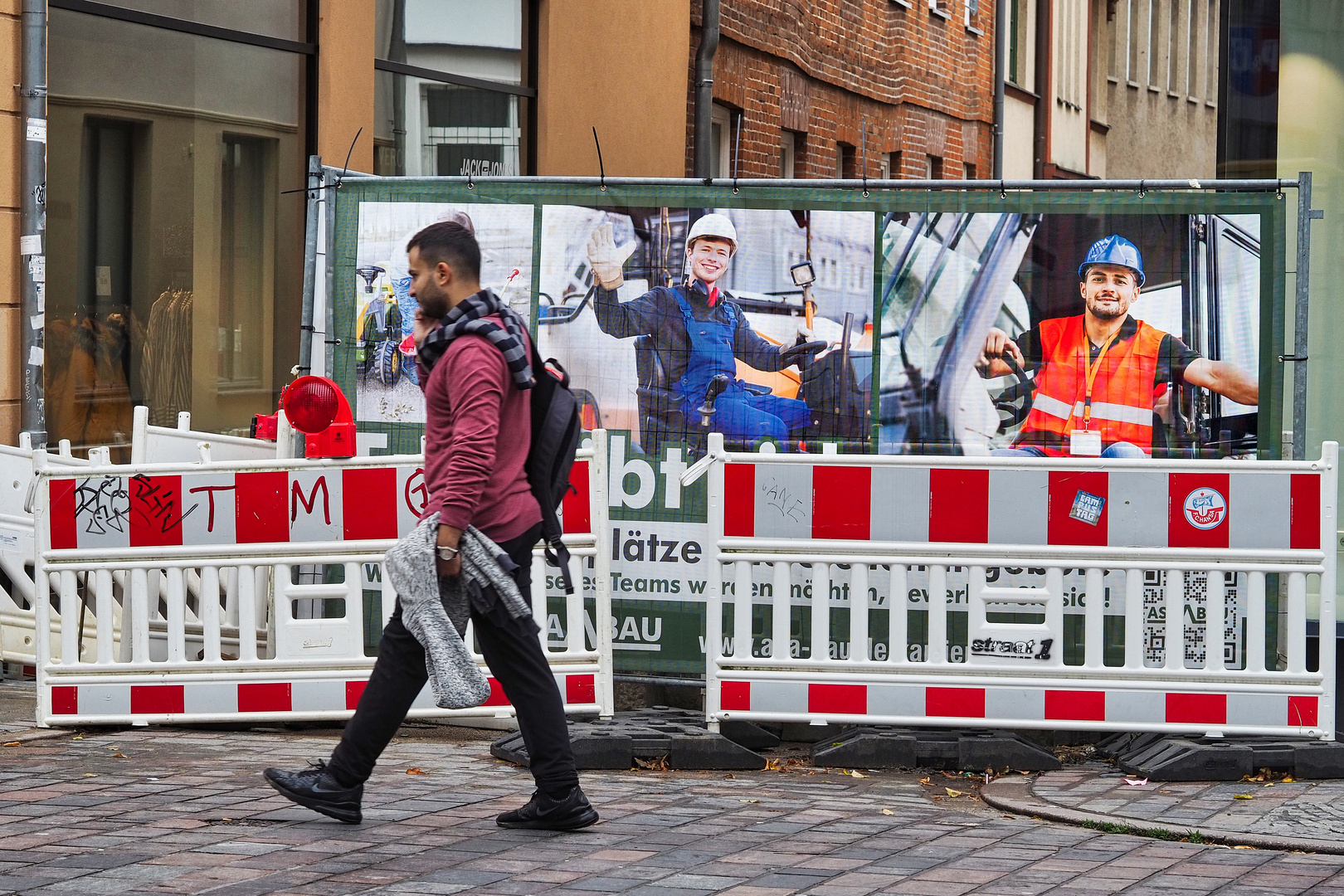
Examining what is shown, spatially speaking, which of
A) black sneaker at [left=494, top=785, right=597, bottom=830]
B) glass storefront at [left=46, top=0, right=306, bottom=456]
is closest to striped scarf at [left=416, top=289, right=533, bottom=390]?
black sneaker at [left=494, top=785, right=597, bottom=830]

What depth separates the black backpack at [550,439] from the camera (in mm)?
5414

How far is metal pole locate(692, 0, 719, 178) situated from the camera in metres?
16.5

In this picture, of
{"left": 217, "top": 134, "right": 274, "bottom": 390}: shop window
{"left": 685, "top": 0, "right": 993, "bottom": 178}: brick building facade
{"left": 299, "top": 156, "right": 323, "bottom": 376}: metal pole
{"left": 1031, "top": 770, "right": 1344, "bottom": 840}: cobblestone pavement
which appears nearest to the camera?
{"left": 1031, "top": 770, "right": 1344, "bottom": 840}: cobblestone pavement

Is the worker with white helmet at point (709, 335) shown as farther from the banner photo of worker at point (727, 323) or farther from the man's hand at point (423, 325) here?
the man's hand at point (423, 325)

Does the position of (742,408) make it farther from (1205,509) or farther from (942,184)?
(1205,509)

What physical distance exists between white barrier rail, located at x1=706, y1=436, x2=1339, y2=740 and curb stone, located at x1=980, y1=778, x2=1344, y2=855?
482 millimetres

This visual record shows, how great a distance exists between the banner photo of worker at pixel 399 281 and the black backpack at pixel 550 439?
2121mm

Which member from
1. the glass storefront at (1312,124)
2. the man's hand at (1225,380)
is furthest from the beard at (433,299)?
the glass storefront at (1312,124)

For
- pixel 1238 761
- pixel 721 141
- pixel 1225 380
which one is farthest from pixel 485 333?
pixel 721 141

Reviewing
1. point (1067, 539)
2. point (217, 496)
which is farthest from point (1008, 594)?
point (217, 496)

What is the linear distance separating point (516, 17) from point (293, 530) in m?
8.40

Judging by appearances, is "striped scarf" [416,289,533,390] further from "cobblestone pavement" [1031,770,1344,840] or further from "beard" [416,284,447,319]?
"cobblestone pavement" [1031,770,1344,840]

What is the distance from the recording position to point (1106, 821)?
5.64m

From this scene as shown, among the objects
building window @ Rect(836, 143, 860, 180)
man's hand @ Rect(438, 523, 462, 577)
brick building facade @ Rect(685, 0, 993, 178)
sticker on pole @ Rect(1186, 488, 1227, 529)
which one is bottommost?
man's hand @ Rect(438, 523, 462, 577)
